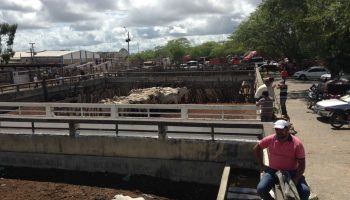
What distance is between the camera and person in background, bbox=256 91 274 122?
13.6m

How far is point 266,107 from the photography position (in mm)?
13648

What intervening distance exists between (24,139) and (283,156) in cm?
941

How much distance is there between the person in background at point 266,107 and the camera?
13.6 metres

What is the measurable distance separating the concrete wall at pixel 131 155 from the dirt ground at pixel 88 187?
251 millimetres

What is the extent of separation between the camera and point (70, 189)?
12.0m

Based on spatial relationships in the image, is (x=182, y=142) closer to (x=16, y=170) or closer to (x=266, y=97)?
(x=266, y=97)

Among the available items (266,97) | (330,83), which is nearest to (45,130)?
(266,97)

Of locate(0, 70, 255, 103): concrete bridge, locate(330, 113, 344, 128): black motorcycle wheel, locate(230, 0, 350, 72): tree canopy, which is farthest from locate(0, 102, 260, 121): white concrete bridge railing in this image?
locate(0, 70, 255, 103): concrete bridge

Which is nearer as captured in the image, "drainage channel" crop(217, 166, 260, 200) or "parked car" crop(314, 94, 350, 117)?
"drainage channel" crop(217, 166, 260, 200)

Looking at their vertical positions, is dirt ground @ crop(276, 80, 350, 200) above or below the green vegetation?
below

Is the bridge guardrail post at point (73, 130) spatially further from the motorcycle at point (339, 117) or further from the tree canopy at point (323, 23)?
the tree canopy at point (323, 23)

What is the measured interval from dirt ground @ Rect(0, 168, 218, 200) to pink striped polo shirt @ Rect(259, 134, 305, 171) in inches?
184

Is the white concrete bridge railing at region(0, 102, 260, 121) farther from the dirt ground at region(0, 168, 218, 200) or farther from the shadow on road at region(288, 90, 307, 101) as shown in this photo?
the shadow on road at region(288, 90, 307, 101)

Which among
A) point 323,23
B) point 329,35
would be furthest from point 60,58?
point 329,35
